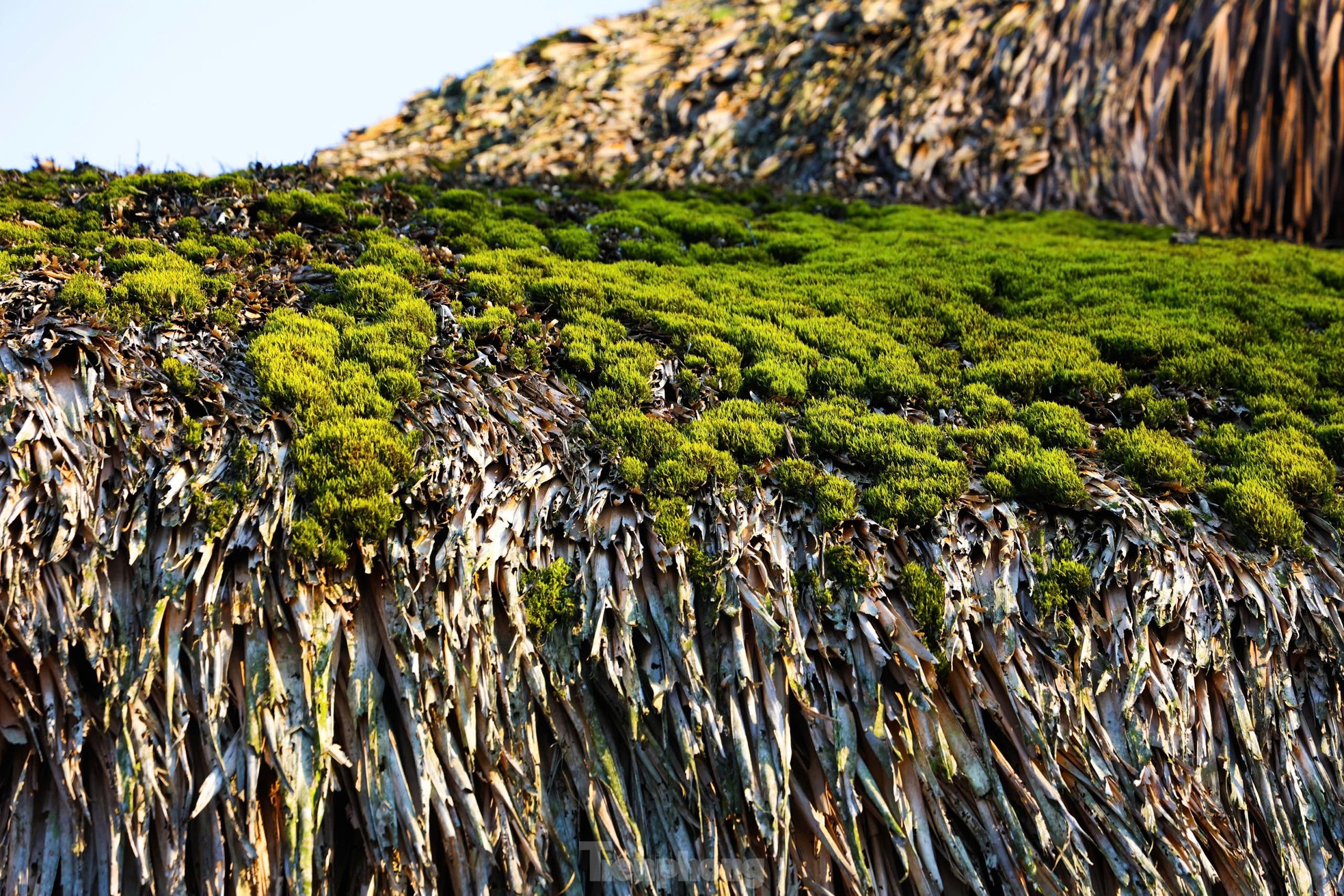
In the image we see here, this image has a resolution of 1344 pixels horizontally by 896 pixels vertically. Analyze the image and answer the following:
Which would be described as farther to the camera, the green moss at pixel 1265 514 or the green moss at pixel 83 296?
the green moss at pixel 83 296

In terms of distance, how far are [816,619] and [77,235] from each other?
6.65 meters

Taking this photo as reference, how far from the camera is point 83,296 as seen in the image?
5.53 meters

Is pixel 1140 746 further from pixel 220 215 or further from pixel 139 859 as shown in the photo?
pixel 220 215

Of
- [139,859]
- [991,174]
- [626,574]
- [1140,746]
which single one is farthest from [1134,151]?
→ [139,859]

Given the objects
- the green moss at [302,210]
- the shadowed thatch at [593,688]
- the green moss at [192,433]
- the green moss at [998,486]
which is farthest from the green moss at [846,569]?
the green moss at [302,210]

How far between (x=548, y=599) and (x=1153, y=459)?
14.0ft

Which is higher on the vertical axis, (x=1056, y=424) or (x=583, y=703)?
(x=1056, y=424)

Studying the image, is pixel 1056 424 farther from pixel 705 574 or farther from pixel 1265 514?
pixel 705 574

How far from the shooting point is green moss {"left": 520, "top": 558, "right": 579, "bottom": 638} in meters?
4.58

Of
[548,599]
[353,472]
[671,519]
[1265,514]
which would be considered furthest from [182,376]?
[1265,514]

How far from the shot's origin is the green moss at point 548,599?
458cm

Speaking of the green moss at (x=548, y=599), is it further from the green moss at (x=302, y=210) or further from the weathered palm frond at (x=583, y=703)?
the green moss at (x=302, y=210)

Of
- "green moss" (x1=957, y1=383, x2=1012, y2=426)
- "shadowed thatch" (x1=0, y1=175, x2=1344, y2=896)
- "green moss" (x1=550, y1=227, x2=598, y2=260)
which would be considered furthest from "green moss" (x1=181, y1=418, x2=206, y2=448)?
"green moss" (x1=957, y1=383, x2=1012, y2=426)

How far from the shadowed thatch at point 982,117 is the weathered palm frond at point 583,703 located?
7.80 metres
